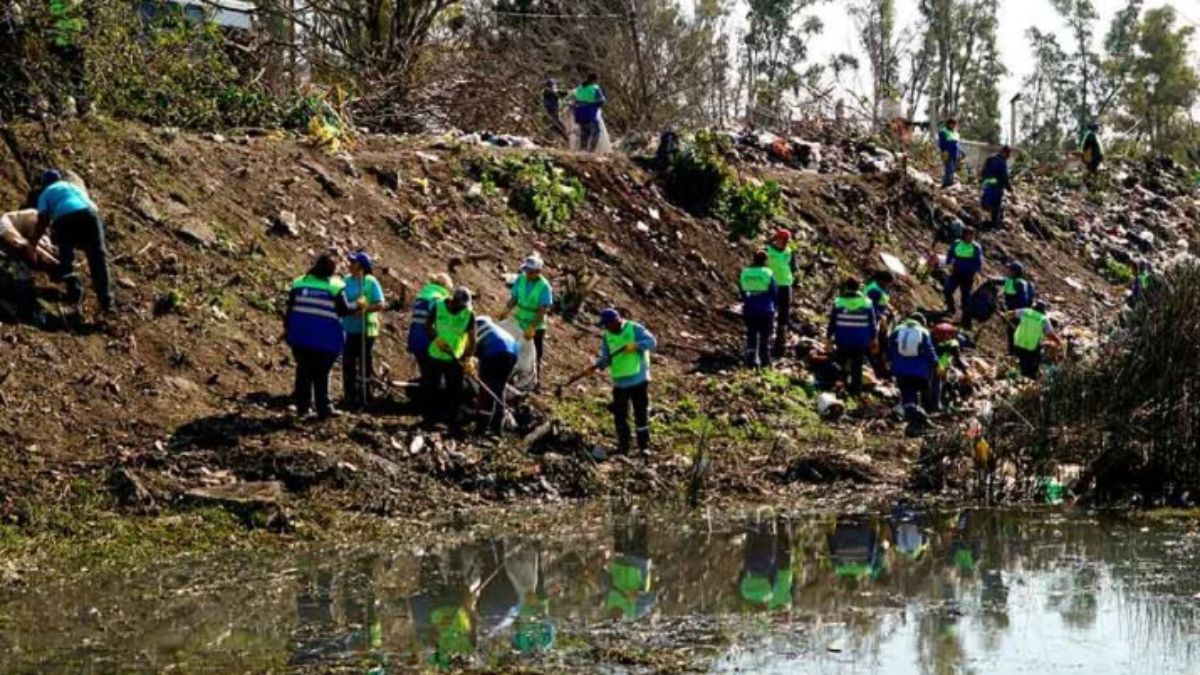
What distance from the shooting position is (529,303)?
15.9m

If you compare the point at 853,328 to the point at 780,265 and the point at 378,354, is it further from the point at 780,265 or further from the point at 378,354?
the point at 378,354

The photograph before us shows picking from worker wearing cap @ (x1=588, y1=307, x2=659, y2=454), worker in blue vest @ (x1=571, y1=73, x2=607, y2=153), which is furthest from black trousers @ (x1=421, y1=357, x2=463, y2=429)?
worker in blue vest @ (x1=571, y1=73, x2=607, y2=153)

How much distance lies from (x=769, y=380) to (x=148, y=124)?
23.5 ft

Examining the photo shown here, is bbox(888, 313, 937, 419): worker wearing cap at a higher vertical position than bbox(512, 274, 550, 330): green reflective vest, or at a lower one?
lower

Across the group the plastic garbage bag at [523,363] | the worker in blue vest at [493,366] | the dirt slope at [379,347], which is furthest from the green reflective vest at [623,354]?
the plastic garbage bag at [523,363]

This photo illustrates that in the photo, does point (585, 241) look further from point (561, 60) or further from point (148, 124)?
point (561, 60)

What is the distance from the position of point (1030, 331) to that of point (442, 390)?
329 inches

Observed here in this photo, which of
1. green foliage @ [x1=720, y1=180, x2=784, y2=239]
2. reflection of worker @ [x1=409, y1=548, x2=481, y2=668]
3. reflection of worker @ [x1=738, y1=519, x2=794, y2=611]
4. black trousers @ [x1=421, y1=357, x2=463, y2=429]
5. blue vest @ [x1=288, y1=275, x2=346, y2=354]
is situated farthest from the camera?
green foliage @ [x1=720, y1=180, x2=784, y2=239]

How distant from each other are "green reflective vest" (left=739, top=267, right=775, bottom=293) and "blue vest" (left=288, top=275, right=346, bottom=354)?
599cm

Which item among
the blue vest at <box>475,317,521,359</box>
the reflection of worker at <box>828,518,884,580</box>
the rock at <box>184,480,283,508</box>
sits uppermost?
the blue vest at <box>475,317,521,359</box>

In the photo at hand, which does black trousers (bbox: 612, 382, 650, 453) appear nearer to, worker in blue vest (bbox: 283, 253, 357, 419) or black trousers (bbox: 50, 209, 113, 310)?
worker in blue vest (bbox: 283, 253, 357, 419)

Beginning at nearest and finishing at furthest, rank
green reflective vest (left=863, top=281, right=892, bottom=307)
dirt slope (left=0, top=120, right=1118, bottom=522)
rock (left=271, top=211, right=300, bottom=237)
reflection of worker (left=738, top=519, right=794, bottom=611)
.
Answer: reflection of worker (left=738, top=519, right=794, bottom=611)
dirt slope (left=0, top=120, right=1118, bottom=522)
rock (left=271, top=211, right=300, bottom=237)
green reflective vest (left=863, top=281, right=892, bottom=307)

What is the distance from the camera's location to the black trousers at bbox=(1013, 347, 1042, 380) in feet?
65.3

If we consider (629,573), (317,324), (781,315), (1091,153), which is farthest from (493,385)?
(1091,153)
